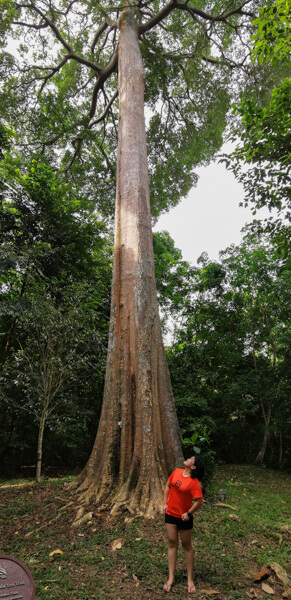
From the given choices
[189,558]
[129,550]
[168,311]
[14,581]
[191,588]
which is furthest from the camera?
[168,311]

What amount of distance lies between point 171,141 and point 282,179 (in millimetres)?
8263

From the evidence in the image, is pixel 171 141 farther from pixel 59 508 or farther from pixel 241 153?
pixel 59 508

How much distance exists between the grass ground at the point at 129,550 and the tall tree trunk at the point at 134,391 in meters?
0.34

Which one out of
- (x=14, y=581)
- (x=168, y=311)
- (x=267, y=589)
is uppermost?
(x=168, y=311)

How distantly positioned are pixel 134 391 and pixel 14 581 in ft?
8.38

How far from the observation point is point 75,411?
271 inches

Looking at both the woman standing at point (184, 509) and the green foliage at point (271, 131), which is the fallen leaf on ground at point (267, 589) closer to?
the woman standing at point (184, 509)

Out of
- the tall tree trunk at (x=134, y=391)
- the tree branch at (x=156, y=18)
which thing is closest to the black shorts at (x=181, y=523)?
the tall tree trunk at (x=134, y=391)

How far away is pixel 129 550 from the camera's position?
2.98 metres

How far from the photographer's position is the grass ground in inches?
98.3

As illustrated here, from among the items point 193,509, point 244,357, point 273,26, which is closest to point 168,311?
point 244,357

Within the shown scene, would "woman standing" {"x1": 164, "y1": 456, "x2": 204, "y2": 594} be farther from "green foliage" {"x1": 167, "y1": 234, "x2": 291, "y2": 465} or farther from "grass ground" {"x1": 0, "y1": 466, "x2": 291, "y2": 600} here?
"green foliage" {"x1": 167, "y1": 234, "x2": 291, "y2": 465}

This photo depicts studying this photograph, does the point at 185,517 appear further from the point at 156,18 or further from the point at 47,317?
the point at 156,18

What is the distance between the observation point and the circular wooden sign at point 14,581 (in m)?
1.88
